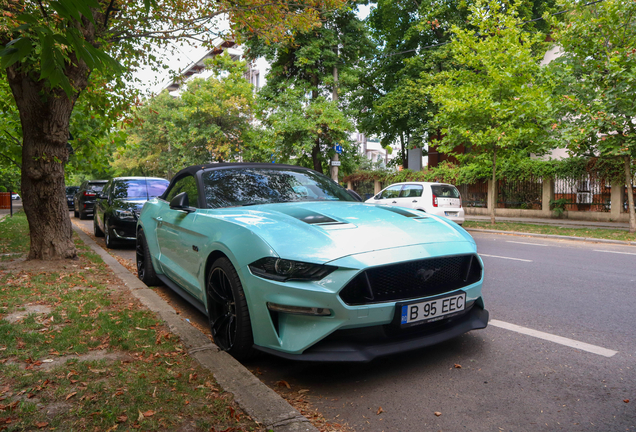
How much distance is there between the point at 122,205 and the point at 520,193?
17.9m

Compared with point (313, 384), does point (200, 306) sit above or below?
above

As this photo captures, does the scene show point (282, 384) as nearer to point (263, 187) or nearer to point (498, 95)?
point (263, 187)

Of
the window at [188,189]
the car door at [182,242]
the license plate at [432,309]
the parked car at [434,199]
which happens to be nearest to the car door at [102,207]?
the window at [188,189]

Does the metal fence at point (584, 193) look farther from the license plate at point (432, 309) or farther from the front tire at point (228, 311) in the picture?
the front tire at point (228, 311)

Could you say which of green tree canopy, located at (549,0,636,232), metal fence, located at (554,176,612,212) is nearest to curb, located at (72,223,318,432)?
green tree canopy, located at (549,0,636,232)

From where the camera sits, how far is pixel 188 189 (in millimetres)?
5012

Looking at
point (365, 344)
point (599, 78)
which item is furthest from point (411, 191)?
point (365, 344)

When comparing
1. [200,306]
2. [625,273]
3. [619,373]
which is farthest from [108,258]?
[625,273]

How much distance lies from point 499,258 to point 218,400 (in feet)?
24.9

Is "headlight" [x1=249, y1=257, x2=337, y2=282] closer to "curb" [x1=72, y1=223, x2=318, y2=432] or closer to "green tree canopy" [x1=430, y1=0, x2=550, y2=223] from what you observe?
"curb" [x1=72, y1=223, x2=318, y2=432]

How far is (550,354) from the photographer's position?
369 centimetres

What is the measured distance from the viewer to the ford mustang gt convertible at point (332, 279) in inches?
118

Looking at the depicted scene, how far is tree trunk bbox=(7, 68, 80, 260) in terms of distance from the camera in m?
7.38

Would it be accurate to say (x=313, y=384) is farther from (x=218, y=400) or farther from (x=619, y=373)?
(x=619, y=373)
